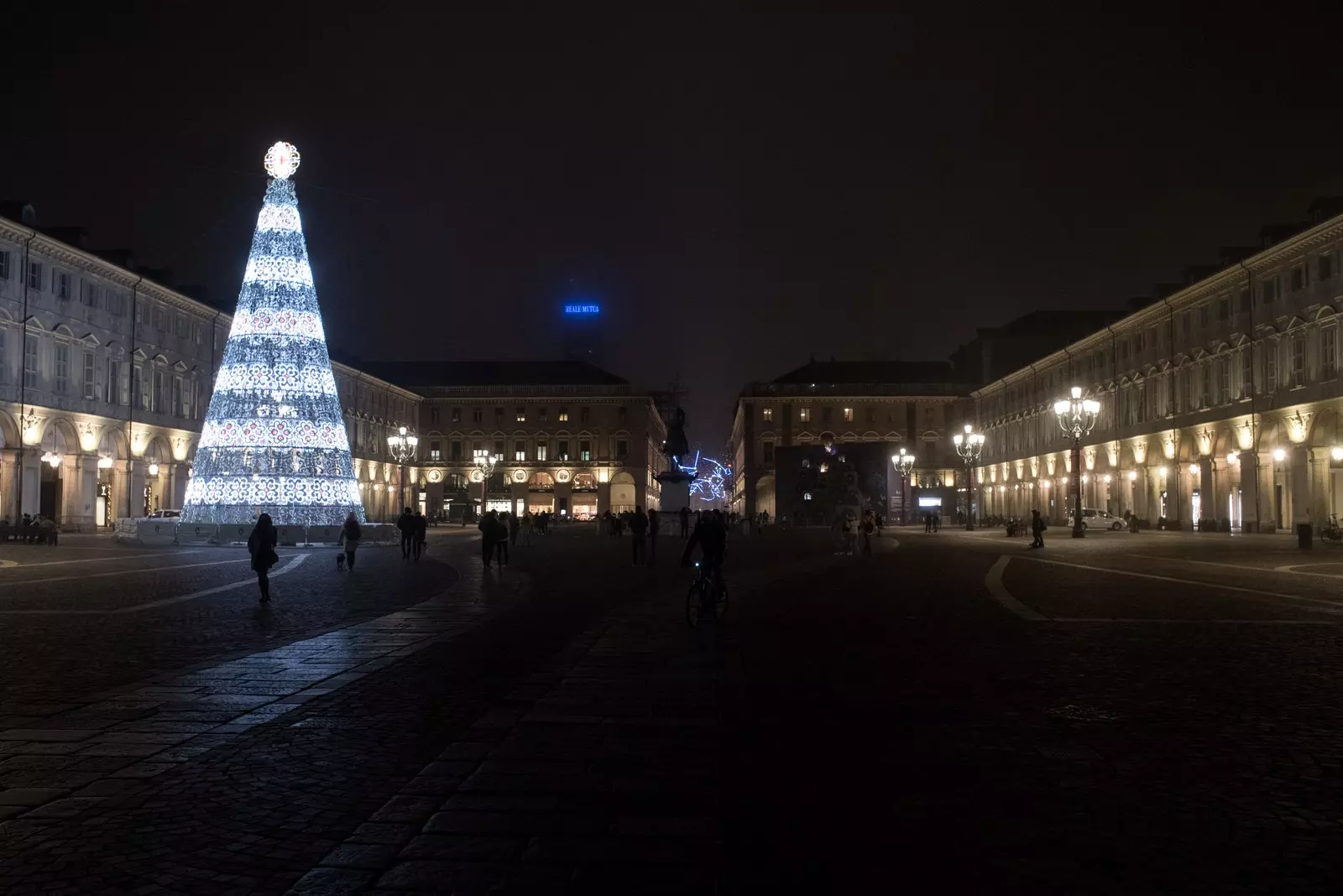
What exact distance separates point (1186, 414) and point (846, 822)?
5947cm

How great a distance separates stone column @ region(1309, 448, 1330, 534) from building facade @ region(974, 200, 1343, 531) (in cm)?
6

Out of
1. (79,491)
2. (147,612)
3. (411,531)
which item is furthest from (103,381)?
(147,612)

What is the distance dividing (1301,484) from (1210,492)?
30.6ft

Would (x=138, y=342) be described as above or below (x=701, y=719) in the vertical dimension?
above

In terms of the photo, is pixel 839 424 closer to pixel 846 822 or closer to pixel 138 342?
pixel 138 342

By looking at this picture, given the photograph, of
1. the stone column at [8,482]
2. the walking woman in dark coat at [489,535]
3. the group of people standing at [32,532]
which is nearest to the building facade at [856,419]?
the stone column at [8,482]

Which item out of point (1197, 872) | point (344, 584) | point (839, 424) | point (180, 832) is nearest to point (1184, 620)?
point (1197, 872)

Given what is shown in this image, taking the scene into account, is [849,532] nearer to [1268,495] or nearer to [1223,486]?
[1268,495]

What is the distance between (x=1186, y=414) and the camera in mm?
58594

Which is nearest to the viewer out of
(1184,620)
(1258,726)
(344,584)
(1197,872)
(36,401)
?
(1197,872)

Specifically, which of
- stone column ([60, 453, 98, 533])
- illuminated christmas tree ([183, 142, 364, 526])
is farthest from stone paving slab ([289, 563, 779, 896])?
stone column ([60, 453, 98, 533])

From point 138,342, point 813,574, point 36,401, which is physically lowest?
point 813,574

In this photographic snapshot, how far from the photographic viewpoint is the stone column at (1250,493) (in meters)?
51.1

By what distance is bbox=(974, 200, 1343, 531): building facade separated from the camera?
46.0 metres
